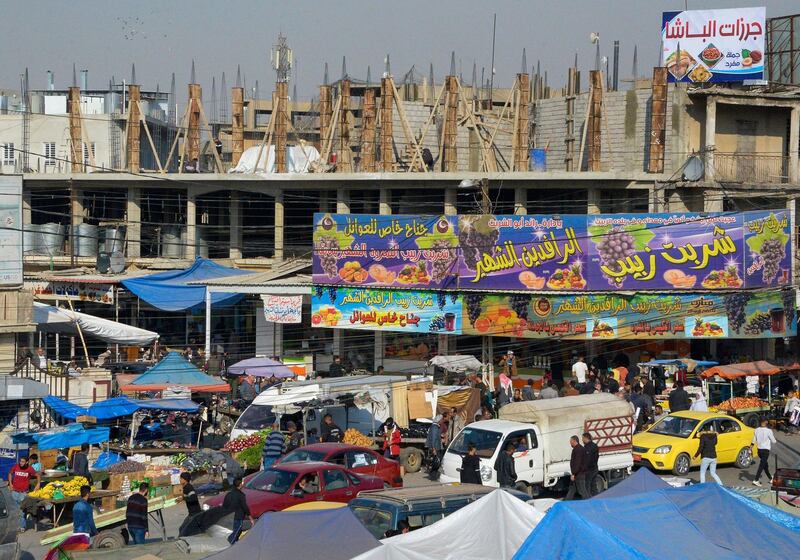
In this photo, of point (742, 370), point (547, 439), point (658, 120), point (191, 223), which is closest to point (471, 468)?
point (547, 439)

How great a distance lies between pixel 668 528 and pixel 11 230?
22367mm

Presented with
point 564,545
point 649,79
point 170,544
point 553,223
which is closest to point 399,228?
point 553,223

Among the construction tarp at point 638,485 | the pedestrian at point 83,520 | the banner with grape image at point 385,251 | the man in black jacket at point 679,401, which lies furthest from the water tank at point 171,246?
the construction tarp at point 638,485

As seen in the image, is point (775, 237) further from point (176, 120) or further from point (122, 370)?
point (176, 120)

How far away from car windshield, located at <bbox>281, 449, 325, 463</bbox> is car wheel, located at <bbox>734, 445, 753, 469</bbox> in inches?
358

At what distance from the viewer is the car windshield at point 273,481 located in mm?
17797

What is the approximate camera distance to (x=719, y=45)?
3797cm

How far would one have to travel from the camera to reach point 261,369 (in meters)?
30.4

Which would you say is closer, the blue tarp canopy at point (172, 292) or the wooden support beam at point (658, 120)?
the blue tarp canopy at point (172, 292)

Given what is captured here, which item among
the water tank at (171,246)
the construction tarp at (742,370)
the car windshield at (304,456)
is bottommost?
the car windshield at (304,456)

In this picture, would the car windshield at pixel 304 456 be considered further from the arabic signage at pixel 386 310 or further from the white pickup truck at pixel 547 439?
the arabic signage at pixel 386 310

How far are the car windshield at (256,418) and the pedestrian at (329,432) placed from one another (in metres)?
1.54

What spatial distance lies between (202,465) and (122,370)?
8.71m

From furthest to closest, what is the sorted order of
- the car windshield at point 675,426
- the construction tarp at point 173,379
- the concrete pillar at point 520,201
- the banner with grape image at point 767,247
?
the concrete pillar at point 520,201, the banner with grape image at point 767,247, the construction tarp at point 173,379, the car windshield at point 675,426
